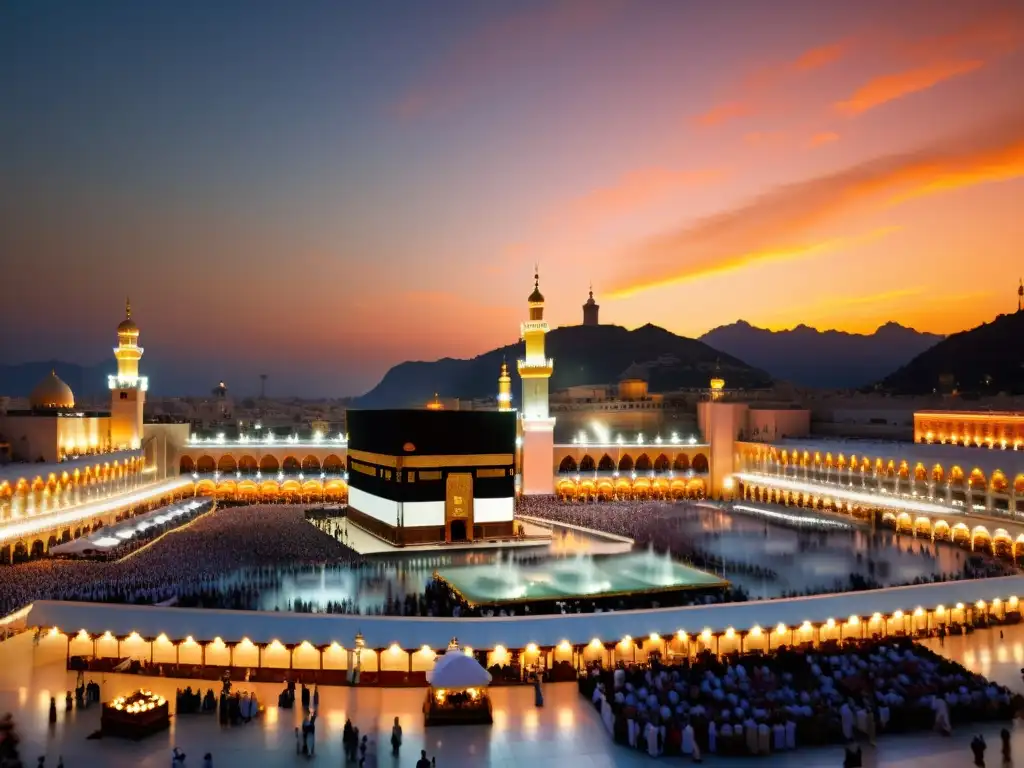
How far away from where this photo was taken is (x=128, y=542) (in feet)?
77.6

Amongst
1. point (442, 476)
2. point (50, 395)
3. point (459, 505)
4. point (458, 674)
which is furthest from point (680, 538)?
point (50, 395)

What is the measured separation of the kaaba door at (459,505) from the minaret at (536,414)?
1043cm

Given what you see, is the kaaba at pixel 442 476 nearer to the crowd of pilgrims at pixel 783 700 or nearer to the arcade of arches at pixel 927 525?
the crowd of pilgrims at pixel 783 700

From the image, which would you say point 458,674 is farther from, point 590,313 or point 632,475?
point 590,313

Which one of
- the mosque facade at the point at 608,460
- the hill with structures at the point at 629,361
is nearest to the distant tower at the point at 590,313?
the hill with structures at the point at 629,361

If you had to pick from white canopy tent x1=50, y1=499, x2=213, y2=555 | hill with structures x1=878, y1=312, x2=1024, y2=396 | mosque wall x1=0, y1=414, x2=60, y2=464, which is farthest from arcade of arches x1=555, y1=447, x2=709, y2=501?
hill with structures x1=878, y1=312, x2=1024, y2=396

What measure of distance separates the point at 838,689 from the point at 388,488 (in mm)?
16226

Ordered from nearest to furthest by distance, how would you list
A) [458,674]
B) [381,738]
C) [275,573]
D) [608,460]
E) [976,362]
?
[381,738] → [458,674] → [275,573] → [608,460] → [976,362]

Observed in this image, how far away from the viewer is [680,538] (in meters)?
25.8

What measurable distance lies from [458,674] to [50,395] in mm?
29481

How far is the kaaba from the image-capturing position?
25.9 metres

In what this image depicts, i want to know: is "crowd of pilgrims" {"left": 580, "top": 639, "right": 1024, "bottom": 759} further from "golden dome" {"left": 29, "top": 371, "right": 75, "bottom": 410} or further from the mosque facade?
"golden dome" {"left": 29, "top": 371, "right": 75, "bottom": 410}

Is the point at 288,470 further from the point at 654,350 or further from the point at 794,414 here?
the point at 654,350

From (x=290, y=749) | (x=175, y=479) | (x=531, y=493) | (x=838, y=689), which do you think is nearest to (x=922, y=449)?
(x=531, y=493)
